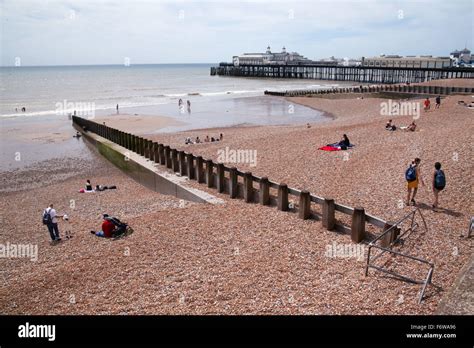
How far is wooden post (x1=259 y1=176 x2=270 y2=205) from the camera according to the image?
10.7 meters

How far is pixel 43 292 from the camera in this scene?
311 inches

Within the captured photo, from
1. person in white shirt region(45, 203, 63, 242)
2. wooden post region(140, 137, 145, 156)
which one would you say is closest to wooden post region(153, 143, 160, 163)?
wooden post region(140, 137, 145, 156)

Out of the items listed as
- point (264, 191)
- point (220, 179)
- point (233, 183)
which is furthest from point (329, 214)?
point (220, 179)

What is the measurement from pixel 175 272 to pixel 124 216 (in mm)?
5704

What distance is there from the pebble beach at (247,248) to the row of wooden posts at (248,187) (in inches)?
11.2

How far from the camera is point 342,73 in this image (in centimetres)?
11225

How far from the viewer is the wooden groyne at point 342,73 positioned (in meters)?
91.0

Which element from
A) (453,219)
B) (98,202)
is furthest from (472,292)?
(98,202)

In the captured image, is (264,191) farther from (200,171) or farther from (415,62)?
(415,62)

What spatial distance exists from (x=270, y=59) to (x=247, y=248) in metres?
157

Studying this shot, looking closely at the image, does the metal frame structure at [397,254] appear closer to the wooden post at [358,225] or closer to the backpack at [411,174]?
the wooden post at [358,225]

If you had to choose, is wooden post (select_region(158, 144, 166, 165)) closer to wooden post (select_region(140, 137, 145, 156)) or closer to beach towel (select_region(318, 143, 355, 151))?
wooden post (select_region(140, 137, 145, 156))

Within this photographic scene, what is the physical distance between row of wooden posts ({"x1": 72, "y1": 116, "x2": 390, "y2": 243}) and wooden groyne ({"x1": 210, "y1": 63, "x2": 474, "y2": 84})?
80.7 m
